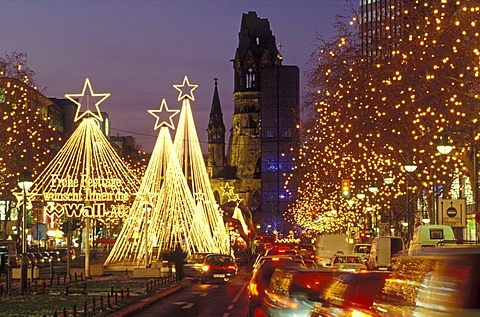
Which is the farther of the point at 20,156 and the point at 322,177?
the point at 322,177

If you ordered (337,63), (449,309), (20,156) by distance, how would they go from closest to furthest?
1. (449,309)
2. (337,63)
3. (20,156)

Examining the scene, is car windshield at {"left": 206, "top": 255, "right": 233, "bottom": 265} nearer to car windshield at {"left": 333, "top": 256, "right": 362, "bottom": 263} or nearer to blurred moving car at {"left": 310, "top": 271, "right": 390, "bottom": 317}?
car windshield at {"left": 333, "top": 256, "right": 362, "bottom": 263}

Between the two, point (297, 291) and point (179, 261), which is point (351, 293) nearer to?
point (297, 291)

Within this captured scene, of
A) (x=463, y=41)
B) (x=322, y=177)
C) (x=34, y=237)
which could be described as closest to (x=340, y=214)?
(x=322, y=177)

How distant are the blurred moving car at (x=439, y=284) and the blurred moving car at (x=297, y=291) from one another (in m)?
5.89

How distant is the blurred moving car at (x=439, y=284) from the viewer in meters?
8.78

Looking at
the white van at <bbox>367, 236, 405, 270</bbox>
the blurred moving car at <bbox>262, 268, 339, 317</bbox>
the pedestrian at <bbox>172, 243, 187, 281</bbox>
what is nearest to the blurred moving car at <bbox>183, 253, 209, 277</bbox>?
the pedestrian at <bbox>172, 243, 187, 281</bbox>

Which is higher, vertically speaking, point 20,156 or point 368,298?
point 20,156

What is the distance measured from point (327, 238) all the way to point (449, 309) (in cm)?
5119

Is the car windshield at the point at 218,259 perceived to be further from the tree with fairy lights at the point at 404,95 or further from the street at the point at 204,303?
the tree with fairy lights at the point at 404,95

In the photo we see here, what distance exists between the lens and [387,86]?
45.2m

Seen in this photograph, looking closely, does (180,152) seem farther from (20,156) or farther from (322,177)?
(322,177)

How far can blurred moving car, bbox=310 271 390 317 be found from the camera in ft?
49.3

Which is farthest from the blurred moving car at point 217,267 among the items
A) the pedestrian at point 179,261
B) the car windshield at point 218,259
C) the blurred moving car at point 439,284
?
the blurred moving car at point 439,284
